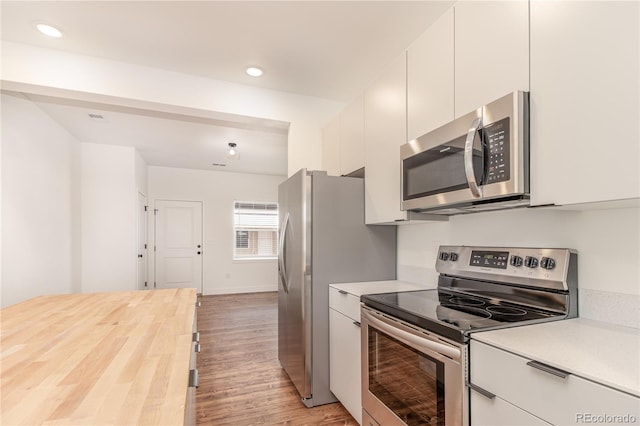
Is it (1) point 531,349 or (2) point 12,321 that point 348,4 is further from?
(2) point 12,321

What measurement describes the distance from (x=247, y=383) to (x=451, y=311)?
2026mm

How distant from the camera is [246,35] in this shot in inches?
89.6

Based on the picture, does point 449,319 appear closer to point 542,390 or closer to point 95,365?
point 542,390

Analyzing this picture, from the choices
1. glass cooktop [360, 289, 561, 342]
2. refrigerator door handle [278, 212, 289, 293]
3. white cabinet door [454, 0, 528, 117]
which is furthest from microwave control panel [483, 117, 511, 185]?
refrigerator door handle [278, 212, 289, 293]

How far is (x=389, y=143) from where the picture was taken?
84.5 inches

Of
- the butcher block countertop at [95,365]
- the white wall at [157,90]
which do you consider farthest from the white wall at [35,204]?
the butcher block countertop at [95,365]

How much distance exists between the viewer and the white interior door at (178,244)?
260 inches

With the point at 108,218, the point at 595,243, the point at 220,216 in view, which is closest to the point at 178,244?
the point at 220,216

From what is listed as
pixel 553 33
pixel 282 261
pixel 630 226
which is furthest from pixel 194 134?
pixel 630 226

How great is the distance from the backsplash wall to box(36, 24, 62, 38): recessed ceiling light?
3.03m

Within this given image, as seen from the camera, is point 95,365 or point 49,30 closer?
point 95,365

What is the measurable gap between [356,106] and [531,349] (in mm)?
2050

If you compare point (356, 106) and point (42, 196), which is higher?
point (356, 106)

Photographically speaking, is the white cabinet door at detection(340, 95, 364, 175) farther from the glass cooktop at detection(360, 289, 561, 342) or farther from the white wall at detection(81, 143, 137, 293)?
the white wall at detection(81, 143, 137, 293)
